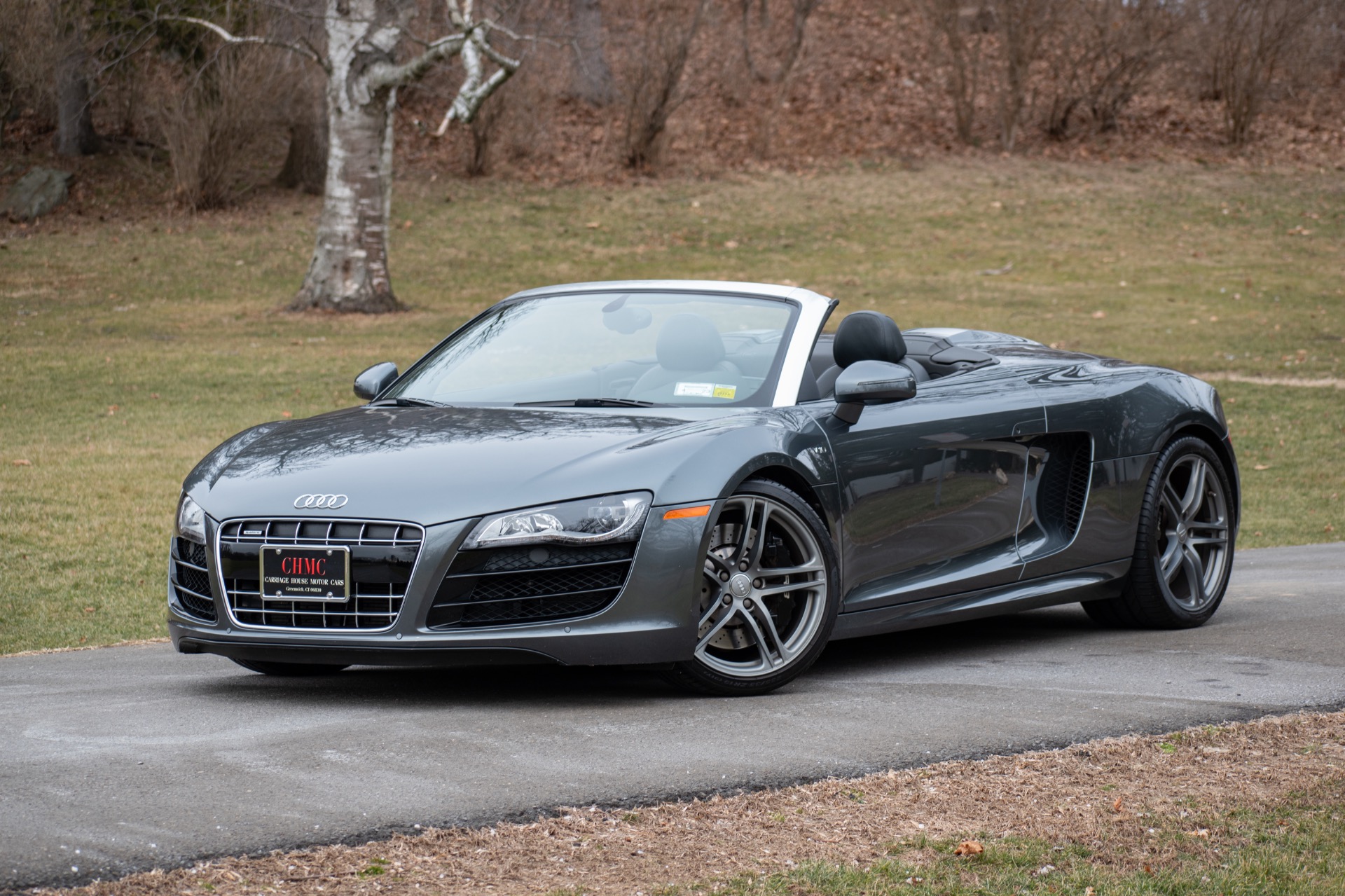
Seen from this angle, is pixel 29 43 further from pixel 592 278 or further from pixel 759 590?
pixel 759 590

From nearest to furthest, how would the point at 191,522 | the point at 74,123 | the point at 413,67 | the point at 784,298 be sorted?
the point at 191,522
the point at 784,298
the point at 413,67
the point at 74,123

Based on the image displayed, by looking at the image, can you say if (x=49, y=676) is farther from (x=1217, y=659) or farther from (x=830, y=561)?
(x=1217, y=659)

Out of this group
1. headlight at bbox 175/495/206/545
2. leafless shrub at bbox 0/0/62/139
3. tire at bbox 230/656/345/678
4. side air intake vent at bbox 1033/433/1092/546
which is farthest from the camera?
leafless shrub at bbox 0/0/62/139

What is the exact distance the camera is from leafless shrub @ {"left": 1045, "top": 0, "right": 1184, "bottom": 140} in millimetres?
34469

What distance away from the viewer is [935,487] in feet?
20.2

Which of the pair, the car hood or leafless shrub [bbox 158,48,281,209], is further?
leafless shrub [bbox 158,48,281,209]

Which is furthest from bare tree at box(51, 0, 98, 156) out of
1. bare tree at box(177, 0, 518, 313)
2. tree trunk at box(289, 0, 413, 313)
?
tree trunk at box(289, 0, 413, 313)

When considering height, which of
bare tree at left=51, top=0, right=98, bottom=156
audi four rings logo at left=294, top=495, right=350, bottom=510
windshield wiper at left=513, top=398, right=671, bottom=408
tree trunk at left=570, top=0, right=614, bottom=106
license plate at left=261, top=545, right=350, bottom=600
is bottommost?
license plate at left=261, top=545, right=350, bottom=600

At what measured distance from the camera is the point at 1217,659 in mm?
6379

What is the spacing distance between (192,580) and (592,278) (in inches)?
802

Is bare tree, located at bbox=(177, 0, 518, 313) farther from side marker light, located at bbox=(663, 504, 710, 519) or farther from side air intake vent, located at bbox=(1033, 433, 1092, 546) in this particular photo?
side marker light, located at bbox=(663, 504, 710, 519)

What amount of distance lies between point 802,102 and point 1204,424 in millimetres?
31365

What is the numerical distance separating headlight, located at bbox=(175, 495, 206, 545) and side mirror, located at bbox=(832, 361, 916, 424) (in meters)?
2.14

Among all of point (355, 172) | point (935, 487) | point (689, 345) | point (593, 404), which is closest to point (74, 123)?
point (355, 172)
